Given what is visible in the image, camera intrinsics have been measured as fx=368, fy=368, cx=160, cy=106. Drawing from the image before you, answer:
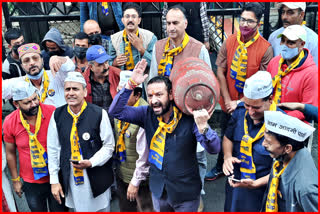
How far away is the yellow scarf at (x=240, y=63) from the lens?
13.9 ft

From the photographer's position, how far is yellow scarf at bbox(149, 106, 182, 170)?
10.5 feet

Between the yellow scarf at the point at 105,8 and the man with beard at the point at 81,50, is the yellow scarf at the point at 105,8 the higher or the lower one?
the higher one

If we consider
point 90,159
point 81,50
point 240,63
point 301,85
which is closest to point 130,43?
point 81,50

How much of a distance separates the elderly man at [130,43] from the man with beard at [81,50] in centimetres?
36

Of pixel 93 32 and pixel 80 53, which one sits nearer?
pixel 80 53

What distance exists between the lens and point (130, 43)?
186 inches

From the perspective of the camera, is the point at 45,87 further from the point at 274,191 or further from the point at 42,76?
the point at 274,191

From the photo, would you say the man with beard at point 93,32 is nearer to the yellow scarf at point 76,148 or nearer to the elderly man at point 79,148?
the elderly man at point 79,148

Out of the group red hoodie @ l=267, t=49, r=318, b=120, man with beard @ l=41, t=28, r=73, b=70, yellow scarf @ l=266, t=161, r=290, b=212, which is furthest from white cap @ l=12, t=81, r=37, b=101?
red hoodie @ l=267, t=49, r=318, b=120

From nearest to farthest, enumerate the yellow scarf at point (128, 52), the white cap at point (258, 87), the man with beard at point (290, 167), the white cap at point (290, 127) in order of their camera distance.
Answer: the man with beard at point (290, 167)
the white cap at point (290, 127)
the white cap at point (258, 87)
the yellow scarf at point (128, 52)

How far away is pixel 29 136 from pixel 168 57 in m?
1.77

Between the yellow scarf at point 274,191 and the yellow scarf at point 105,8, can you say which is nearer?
the yellow scarf at point 274,191

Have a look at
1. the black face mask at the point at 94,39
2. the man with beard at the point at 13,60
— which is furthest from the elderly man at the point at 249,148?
the man with beard at the point at 13,60

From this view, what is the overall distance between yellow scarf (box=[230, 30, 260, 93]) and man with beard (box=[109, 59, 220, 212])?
4.54 feet
